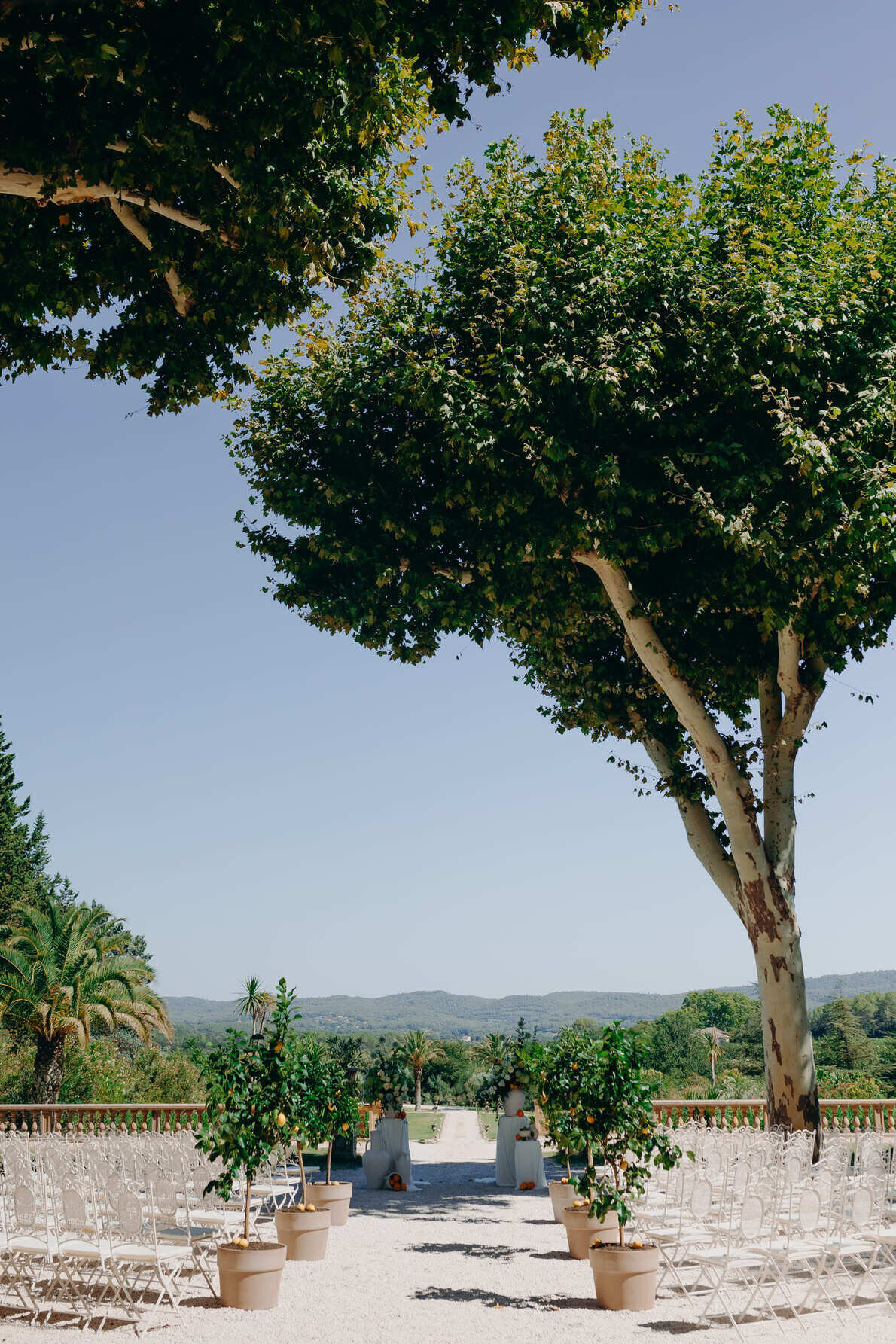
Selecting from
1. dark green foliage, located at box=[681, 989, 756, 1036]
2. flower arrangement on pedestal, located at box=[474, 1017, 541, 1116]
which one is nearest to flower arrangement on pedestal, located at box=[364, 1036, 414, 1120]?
flower arrangement on pedestal, located at box=[474, 1017, 541, 1116]

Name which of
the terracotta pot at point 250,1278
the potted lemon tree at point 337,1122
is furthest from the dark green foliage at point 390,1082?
the terracotta pot at point 250,1278

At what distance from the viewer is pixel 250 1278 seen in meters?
8.17

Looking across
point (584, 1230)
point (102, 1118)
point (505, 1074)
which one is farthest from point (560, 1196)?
point (102, 1118)

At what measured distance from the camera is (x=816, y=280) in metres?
13.7

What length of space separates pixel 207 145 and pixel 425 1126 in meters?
40.9

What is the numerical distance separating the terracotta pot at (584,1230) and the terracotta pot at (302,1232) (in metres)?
2.57

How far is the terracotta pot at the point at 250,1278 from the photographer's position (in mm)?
8164

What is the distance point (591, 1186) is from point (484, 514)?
8786mm

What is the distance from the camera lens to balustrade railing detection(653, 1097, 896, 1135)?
1642cm

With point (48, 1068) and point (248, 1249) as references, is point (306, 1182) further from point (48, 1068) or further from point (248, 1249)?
point (48, 1068)

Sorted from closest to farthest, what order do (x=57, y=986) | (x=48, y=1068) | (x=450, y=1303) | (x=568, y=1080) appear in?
(x=568, y=1080)
(x=450, y=1303)
(x=48, y=1068)
(x=57, y=986)

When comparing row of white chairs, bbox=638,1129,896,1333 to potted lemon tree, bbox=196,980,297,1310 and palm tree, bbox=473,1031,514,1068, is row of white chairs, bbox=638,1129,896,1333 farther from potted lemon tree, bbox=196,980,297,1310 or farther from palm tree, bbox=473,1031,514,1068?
palm tree, bbox=473,1031,514,1068

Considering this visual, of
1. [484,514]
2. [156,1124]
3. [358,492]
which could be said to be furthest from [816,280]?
[156,1124]

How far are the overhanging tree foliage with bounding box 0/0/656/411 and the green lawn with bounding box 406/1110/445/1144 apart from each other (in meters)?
22.3
